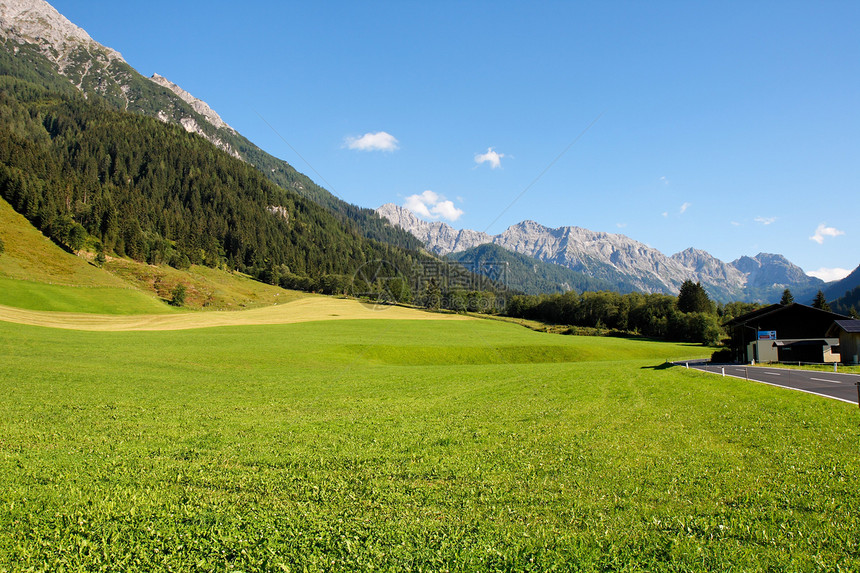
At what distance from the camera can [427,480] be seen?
35.6ft

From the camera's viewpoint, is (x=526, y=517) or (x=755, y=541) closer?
(x=755, y=541)

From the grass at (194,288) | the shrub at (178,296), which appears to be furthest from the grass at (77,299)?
the grass at (194,288)

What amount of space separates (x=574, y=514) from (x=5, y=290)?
87049mm

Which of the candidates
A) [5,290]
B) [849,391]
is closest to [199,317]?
[5,290]

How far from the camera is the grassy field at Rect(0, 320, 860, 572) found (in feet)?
23.8

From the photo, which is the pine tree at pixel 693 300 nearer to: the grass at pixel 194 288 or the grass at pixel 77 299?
the grass at pixel 194 288

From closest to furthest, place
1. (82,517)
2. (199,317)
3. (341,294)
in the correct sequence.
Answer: (82,517) → (199,317) → (341,294)

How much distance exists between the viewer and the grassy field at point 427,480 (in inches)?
286

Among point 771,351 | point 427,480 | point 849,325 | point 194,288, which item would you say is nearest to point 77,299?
point 194,288

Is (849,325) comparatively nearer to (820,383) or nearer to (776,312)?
(776,312)

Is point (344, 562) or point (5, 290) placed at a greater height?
point (5, 290)

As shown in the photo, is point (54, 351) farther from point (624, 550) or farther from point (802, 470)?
point (802, 470)

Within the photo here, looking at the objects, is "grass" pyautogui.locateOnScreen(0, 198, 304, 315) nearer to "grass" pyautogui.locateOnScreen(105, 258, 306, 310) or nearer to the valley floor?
"grass" pyautogui.locateOnScreen(105, 258, 306, 310)

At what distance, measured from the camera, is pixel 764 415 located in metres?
16.8
